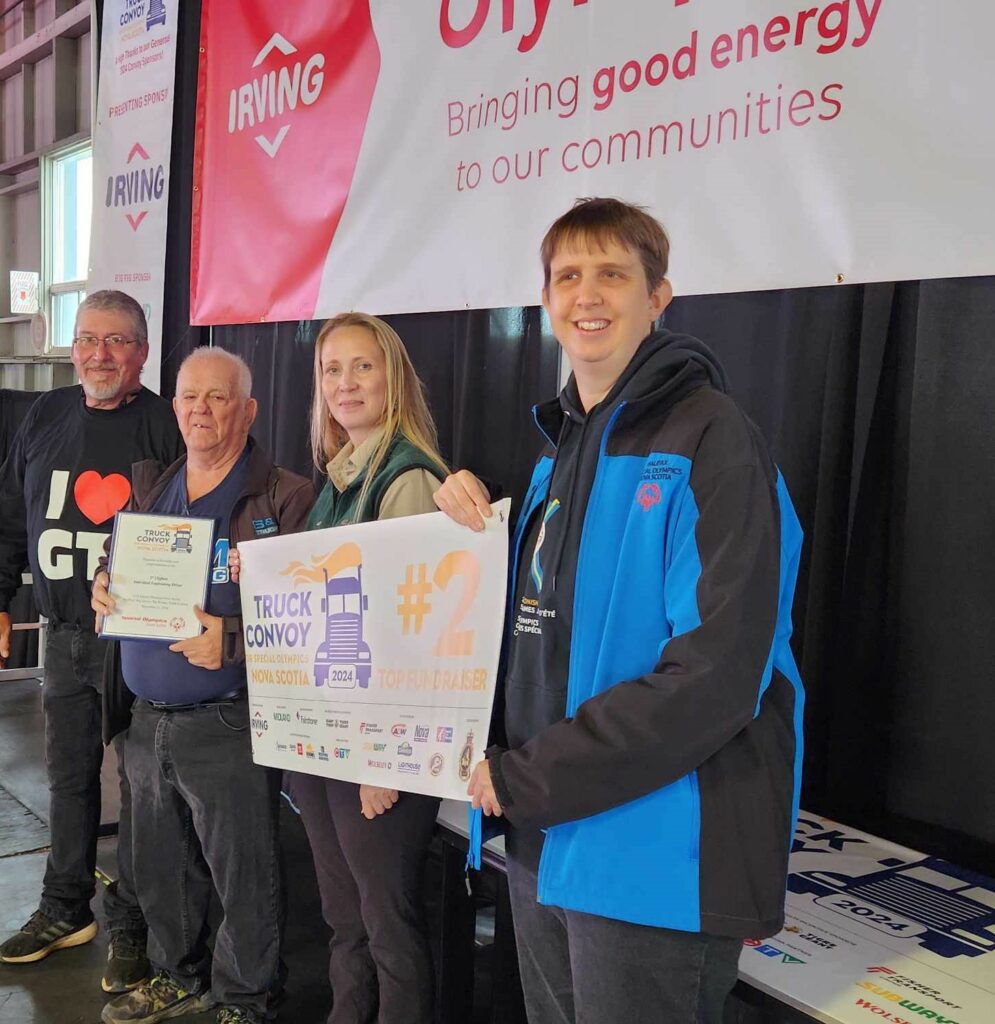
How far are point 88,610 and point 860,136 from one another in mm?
1966

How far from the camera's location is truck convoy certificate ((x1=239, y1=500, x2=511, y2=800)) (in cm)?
152

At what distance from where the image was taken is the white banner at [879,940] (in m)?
1.44

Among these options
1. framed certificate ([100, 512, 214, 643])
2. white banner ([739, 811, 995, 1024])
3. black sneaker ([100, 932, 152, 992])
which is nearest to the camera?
white banner ([739, 811, 995, 1024])

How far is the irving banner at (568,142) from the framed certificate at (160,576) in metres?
1.04

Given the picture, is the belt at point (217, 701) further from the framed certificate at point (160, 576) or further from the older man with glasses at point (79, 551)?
the older man with glasses at point (79, 551)

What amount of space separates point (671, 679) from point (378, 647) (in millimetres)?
678

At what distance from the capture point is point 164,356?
4383mm

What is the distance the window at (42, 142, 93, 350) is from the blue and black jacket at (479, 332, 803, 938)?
6.48m

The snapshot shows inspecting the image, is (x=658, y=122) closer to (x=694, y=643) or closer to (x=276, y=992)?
(x=694, y=643)

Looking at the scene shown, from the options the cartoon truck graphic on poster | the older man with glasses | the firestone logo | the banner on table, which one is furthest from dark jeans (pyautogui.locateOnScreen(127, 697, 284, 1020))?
the banner on table

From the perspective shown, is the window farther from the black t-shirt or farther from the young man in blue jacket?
the young man in blue jacket

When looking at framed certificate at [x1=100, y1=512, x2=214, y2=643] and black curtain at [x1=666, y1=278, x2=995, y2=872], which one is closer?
black curtain at [x1=666, y1=278, x2=995, y2=872]

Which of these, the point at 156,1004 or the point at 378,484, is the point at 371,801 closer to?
the point at 378,484

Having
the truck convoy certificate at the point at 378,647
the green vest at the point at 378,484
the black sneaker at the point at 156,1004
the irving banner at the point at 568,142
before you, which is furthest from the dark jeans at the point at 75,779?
the irving banner at the point at 568,142
